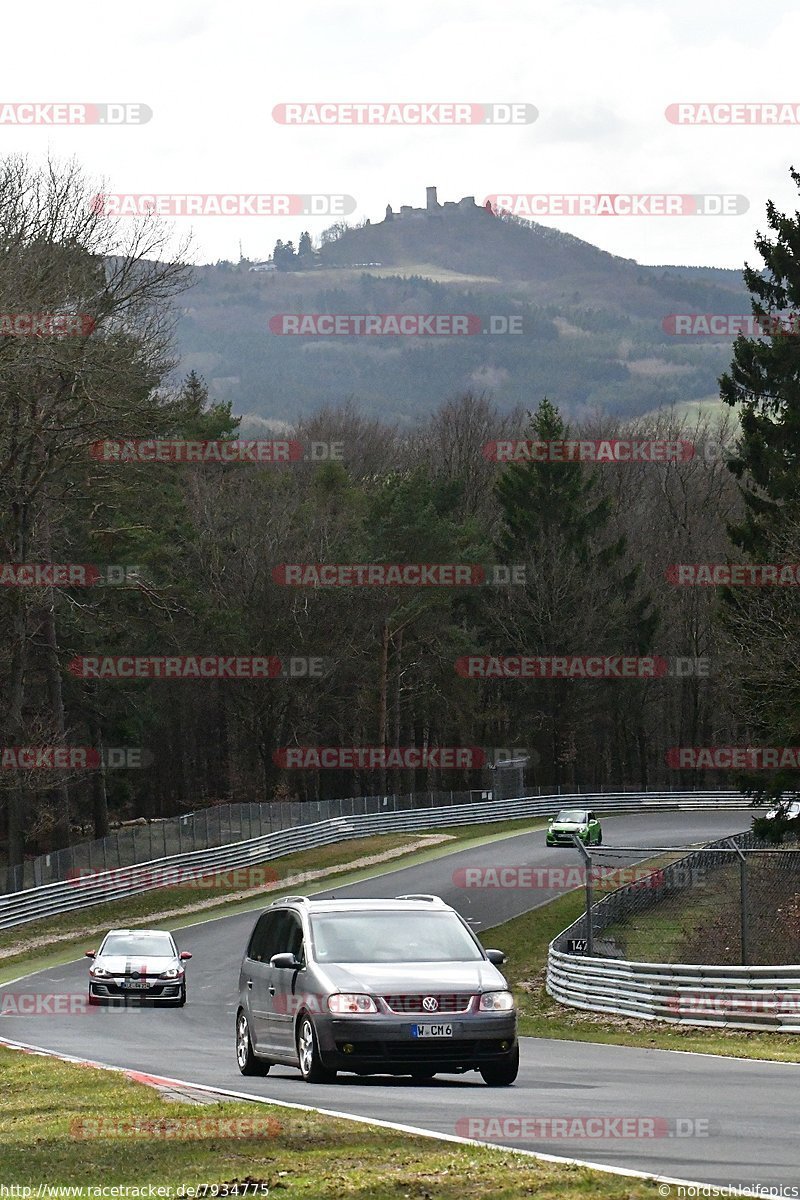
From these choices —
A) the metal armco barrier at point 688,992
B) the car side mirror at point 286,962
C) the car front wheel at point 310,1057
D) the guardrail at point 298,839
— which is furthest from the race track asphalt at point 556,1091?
the guardrail at point 298,839

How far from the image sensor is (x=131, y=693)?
6575 cm

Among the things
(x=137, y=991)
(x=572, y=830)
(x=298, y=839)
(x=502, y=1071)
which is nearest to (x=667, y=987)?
(x=502, y=1071)

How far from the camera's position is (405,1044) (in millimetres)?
12742

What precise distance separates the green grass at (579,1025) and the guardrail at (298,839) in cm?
1280

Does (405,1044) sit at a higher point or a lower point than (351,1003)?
lower

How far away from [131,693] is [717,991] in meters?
46.9

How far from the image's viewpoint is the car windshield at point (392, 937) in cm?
1380

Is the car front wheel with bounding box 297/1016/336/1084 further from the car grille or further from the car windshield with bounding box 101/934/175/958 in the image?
the car windshield with bounding box 101/934/175/958

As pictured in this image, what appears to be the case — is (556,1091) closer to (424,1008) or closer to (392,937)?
Result: (424,1008)

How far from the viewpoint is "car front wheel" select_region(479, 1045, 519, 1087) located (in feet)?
43.0

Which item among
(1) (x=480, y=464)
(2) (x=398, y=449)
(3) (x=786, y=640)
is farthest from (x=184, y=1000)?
(2) (x=398, y=449)

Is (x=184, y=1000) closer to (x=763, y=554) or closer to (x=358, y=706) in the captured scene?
(x=763, y=554)

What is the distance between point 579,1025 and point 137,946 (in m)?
8.86

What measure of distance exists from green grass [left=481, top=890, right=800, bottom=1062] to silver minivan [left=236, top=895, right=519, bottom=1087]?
4.70 meters
